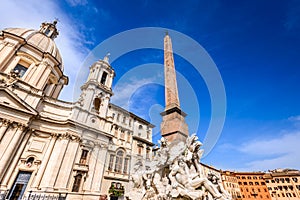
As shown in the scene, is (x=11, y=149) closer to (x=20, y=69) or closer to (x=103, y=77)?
(x=20, y=69)

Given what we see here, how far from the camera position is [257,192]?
4338 centimetres

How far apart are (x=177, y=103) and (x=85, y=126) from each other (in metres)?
15.1

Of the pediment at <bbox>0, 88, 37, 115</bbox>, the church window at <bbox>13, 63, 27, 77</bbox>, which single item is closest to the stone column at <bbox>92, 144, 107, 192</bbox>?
the pediment at <bbox>0, 88, 37, 115</bbox>

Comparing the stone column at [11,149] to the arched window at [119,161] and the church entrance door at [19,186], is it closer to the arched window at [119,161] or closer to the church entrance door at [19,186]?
the church entrance door at [19,186]

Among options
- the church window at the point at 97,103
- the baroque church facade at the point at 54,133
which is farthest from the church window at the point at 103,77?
the church window at the point at 97,103

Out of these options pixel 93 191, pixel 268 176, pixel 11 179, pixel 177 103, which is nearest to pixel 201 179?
pixel 177 103

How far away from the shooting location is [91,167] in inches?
741

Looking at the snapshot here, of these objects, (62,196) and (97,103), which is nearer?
(62,196)

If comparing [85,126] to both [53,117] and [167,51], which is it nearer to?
[53,117]

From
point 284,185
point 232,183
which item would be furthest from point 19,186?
point 284,185

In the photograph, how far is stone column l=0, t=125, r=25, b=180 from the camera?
14.0m

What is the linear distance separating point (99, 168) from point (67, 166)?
3853 millimetres

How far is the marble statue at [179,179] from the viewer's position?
536 cm

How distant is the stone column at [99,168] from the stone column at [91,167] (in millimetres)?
375
